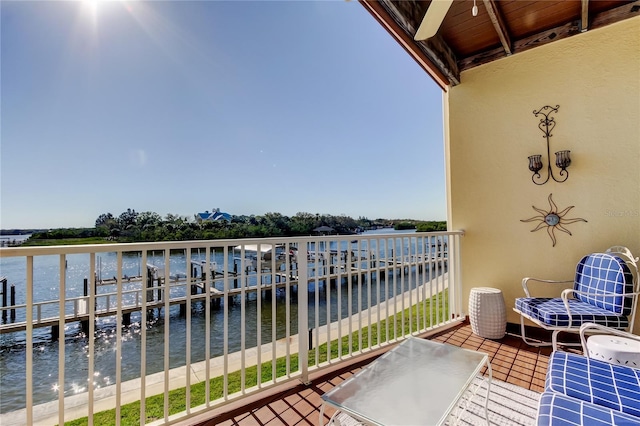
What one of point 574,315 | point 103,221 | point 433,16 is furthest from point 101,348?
point 433,16

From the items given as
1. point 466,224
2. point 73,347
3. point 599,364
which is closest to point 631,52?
point 466,224

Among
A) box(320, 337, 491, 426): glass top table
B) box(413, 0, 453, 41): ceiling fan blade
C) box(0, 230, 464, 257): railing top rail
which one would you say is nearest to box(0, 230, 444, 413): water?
box(0, 230, 464, 257): railing top rail

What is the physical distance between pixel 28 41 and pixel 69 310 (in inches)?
338

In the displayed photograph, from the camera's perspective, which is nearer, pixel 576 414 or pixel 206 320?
pixel 576 414

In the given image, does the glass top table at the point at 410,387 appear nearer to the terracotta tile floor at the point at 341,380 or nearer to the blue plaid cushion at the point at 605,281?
the terracotta tile floor at the point at 341,380

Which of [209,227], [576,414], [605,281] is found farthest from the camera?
[209,227]

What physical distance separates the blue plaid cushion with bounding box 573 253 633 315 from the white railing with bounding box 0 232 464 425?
1.21 metres

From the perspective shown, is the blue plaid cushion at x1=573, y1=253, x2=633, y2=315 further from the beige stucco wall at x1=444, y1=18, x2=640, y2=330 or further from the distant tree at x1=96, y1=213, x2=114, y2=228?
the distant tree at x1=96, y1=213, x2=114, y2=228

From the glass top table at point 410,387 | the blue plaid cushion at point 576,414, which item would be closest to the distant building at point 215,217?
the glass top table at point 410,387

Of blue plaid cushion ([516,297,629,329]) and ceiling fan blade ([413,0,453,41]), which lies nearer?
ceiling fan blade ([413,0,453,41])

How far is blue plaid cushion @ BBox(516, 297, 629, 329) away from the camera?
2479 millimetres

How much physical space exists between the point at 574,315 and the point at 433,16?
2675 millimetres

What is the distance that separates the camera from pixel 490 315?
3.24 m

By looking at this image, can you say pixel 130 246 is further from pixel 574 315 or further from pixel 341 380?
pixel 574 315
